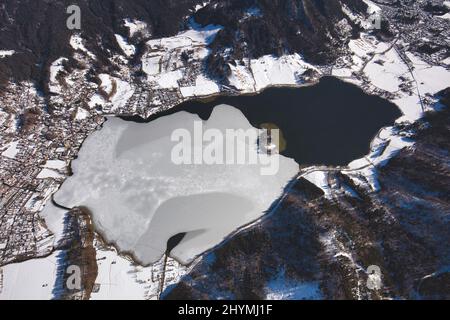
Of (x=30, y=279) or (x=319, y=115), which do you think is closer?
(x=30, y=279)

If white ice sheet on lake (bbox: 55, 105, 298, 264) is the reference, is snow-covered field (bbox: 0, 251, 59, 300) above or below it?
below

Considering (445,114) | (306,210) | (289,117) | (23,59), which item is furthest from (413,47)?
(23,59)

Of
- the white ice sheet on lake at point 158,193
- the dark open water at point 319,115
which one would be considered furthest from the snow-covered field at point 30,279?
the dark open water at point 319,115

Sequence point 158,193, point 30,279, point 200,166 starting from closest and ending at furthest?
point 30,279
point 158,193
point 200,166

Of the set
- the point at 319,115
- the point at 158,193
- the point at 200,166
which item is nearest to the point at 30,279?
the point at 158,193

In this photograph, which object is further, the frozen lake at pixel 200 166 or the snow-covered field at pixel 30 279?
the frozen lake at pixel 200 166

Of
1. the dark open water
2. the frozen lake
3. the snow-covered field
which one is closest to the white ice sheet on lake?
the frozen lake

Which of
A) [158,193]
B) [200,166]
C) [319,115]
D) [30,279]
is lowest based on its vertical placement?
[30,279]

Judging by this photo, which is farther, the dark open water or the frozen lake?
the dark open water

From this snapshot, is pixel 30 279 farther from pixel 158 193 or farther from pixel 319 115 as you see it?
pixel 319 115

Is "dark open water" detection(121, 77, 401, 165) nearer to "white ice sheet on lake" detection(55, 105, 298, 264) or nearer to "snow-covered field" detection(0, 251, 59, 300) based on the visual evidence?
"white ice sheet on lake" detection(55, 105, 298, 264)

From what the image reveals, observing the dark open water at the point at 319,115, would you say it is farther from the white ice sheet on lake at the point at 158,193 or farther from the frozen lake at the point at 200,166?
the white ice sheet on lake at the point at 158,193
